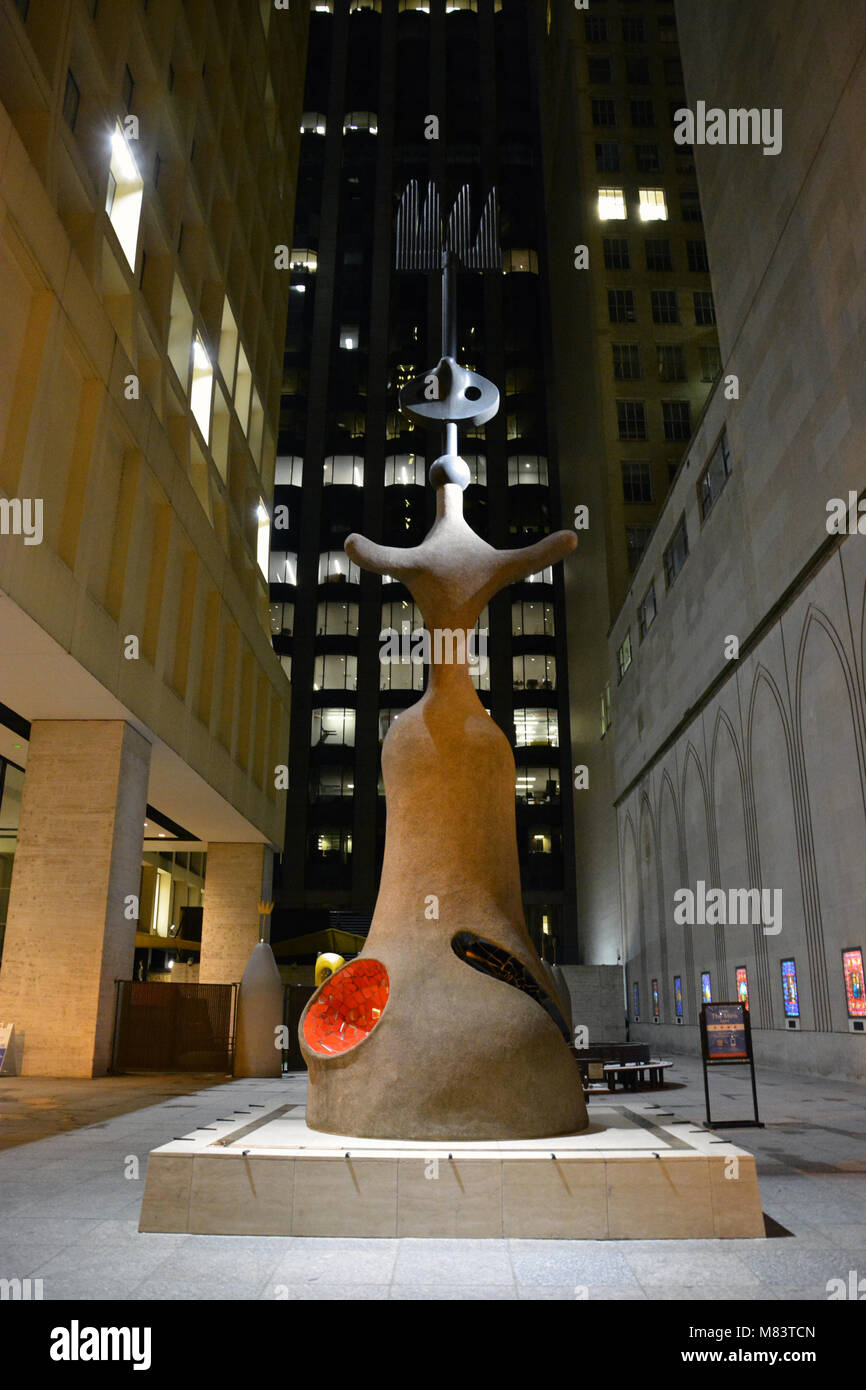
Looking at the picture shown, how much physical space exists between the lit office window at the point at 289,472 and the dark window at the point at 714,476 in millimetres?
38744

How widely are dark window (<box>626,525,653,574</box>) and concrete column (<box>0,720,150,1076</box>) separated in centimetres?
3013

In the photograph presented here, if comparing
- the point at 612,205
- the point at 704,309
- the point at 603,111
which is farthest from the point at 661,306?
the point at 603,111

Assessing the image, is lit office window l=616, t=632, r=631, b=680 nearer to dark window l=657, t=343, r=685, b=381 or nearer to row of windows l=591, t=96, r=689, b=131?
dark window l=657, t=343, r=685, b=381

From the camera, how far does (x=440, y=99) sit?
72375 mm

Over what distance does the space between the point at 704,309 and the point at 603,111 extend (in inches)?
550

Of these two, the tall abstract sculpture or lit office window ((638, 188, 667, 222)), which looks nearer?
the tall abstract sculpture

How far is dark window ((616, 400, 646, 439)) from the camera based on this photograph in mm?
46062

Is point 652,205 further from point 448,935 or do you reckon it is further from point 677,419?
point 448,935

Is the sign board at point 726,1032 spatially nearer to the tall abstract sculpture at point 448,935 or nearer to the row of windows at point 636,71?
the tall abstract sculpture at point 448,935

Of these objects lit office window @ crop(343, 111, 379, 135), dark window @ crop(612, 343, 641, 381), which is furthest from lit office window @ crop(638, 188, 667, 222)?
lit office window @ crop(343, 111, 379, 135)

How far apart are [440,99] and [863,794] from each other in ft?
237

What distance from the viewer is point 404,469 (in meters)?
64.4

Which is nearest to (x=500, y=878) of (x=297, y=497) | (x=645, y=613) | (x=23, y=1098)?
(x=23, y=1098)
